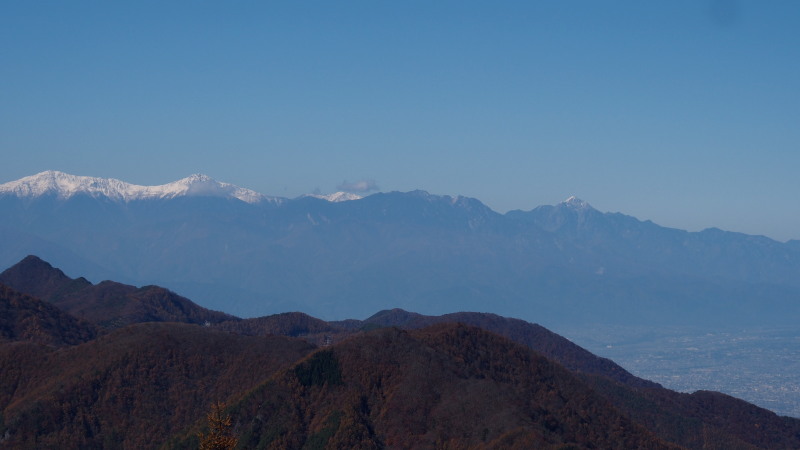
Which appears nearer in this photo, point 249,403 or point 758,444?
point 249,403

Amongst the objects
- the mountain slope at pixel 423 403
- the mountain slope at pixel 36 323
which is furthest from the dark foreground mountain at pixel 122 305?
the mountain slope at pixel 423 403

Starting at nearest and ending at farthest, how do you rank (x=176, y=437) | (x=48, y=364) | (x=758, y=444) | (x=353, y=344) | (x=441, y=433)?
(x=441, y=433)
(x=176, y=437)
(x=353, y=344)
(x=48, y=364)
(x=758, y=444)

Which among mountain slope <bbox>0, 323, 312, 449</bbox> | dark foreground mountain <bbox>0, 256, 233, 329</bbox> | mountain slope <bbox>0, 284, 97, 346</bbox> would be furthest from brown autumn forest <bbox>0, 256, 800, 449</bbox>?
dark foreground mountain <bbox>0, 256, 233, 329</bbox>

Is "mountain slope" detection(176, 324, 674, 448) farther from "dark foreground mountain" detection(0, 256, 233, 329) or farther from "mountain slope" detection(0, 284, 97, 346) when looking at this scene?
"dark foreground mountain" detection(0, 256, 233, 329)

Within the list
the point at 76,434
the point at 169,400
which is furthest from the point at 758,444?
the point at 76,434

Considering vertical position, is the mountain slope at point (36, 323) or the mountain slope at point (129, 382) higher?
the mountain slope at point (36, 323)

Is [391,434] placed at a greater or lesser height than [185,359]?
lesser

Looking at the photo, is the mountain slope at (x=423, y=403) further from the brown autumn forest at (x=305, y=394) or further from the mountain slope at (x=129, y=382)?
the mountain slope at (x=129, y=382)

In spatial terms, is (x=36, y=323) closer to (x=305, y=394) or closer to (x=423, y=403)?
(x=305, y=394)

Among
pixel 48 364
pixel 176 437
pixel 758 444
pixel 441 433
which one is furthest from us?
pixel 758 444

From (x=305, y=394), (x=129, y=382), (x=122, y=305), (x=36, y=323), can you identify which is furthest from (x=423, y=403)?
(x=122, y=305)

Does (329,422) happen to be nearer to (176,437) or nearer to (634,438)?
(176,437)
